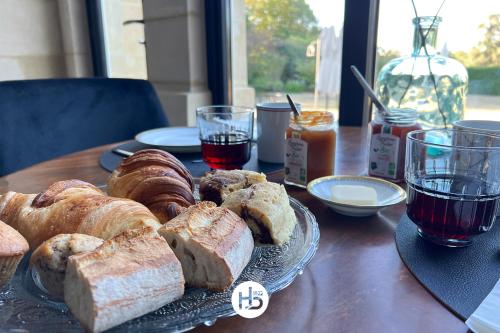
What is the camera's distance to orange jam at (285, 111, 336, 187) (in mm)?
725

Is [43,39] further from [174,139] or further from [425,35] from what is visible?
[425,35]

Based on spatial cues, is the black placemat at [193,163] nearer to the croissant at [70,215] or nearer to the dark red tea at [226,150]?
the dark red tea at [226,150]

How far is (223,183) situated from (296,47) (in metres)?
1.25

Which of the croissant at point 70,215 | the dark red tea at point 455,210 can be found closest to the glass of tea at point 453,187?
the dark red tea at point 455,210

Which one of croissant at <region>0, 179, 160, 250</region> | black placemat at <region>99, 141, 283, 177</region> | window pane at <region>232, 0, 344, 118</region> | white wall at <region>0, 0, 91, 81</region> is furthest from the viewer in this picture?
white wall at <region>0, 0, 91, 81</region>

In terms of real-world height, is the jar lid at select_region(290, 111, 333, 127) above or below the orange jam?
above

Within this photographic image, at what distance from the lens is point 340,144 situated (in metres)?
1.09

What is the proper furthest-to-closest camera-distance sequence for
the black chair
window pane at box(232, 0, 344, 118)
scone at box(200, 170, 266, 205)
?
window pane at box(232, 0, 344, 118)
the black chair
scone at box(200, 170, 266, 205)

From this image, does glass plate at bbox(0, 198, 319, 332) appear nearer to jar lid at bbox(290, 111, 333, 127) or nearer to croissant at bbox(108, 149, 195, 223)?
croissant at bbox(108, 149, 195, 223)

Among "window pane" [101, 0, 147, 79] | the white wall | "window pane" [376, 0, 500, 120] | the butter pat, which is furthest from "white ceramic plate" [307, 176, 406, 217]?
the white wall

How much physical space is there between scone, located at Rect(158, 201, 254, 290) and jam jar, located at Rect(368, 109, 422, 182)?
0.41m

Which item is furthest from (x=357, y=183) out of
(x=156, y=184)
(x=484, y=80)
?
(x=484, y=80)

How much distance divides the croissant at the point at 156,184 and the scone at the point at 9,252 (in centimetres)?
17

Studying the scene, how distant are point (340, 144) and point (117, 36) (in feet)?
6.44
